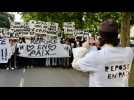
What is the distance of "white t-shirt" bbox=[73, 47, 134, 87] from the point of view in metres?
2.56

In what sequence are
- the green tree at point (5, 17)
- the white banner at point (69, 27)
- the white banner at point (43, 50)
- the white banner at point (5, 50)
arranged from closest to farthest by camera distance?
1. the green tree at point (5, 17)
2. the white banner at point (69, 27)
3. the white banner at point (5, 50)
4. the white banner at point (43, 50)

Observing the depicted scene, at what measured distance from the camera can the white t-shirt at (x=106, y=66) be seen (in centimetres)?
256

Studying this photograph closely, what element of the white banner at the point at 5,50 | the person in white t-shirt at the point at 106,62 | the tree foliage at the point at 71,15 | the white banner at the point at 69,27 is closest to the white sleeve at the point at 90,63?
the person in white t-shirt at the point at 106,62

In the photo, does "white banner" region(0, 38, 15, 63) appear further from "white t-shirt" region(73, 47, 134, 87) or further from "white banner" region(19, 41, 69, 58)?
"white t-shirt" region(73, 47, 134, 87)

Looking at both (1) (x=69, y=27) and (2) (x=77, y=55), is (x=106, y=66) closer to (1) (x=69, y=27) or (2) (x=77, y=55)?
(2) (x=77, y=55)

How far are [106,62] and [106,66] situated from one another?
2cm

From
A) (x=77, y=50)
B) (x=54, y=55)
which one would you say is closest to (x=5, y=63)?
(x=54, y=55)

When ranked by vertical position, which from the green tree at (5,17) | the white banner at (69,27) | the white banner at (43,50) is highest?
the green tree at (5,17)

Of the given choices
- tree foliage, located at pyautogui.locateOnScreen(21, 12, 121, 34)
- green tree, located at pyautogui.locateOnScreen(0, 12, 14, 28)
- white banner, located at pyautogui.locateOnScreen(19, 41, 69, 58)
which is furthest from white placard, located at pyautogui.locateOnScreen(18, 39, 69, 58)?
green tree, located at pyautogui.locateOnScreen(0, 12, 14, 28)

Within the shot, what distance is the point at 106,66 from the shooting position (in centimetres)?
258

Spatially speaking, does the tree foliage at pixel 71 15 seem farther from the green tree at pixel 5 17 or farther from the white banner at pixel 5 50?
the white banner at pixel 5 50
